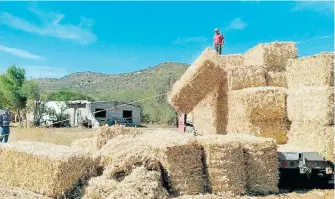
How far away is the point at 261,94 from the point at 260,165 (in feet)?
7.59

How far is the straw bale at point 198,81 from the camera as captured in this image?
12023mm

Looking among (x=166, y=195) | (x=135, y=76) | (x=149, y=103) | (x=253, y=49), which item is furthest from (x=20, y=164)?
(x=135, y=76)

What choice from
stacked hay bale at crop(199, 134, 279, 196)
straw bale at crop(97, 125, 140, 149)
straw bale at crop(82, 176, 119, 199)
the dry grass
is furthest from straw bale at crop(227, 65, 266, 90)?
the dry grass

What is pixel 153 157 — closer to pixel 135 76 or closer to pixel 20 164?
pixel 20 164

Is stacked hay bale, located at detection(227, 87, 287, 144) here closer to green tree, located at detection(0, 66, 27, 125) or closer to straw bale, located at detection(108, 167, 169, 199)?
straw bale, located at detection(108, 167, 169, 199)

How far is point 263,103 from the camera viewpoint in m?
11.1

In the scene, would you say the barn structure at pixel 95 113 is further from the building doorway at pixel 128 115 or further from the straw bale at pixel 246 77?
the straw bale at pixel 246 77

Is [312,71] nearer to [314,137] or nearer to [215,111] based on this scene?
[314,137]

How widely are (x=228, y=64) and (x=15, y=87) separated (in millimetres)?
42471

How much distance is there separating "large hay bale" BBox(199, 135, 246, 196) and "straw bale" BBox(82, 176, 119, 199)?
1.97 m

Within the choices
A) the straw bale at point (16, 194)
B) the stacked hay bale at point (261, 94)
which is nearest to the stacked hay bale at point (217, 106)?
the stacked hay bale at point (261, 94)

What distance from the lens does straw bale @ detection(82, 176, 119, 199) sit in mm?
8414

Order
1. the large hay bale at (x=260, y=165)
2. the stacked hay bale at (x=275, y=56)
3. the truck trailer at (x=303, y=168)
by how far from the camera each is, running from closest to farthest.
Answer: the large hay bale at (x=260, y=165) < the truck trailer at (x=303, y=168) < the stacked hay bale at (x=275, y=56)

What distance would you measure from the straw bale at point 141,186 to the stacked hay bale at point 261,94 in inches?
146
